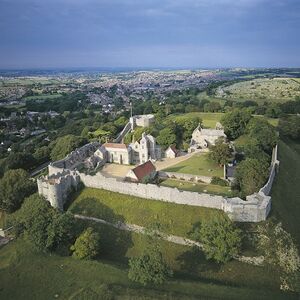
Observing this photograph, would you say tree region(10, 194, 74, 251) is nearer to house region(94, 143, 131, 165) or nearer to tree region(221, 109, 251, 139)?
house region(94, 143, 131, 165)

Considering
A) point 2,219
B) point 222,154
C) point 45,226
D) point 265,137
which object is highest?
point 265,137

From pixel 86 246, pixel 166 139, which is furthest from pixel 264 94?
pixel 86 246

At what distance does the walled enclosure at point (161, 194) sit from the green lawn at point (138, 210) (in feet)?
2.11

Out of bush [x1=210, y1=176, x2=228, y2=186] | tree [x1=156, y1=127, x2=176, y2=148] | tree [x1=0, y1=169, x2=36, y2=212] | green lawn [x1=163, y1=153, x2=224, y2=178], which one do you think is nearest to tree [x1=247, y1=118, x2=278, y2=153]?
green lawn [x1=163, y1=153, x2=224, y2=178]

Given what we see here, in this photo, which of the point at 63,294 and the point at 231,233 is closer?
the point at 63,294

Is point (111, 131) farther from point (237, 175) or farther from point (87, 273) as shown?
point (87, 273)

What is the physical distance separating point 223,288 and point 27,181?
31094 millimetres

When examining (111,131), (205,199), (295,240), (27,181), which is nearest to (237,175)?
(205,199)

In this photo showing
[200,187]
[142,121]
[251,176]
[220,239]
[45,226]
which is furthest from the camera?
[142,121]

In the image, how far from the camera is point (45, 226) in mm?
35781

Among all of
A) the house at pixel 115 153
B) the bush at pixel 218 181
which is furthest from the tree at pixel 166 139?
the bush at pixel 218 181

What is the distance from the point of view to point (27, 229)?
3706cm

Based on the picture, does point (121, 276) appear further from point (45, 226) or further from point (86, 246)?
point (45, 226)

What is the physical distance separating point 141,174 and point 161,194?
6.11m
